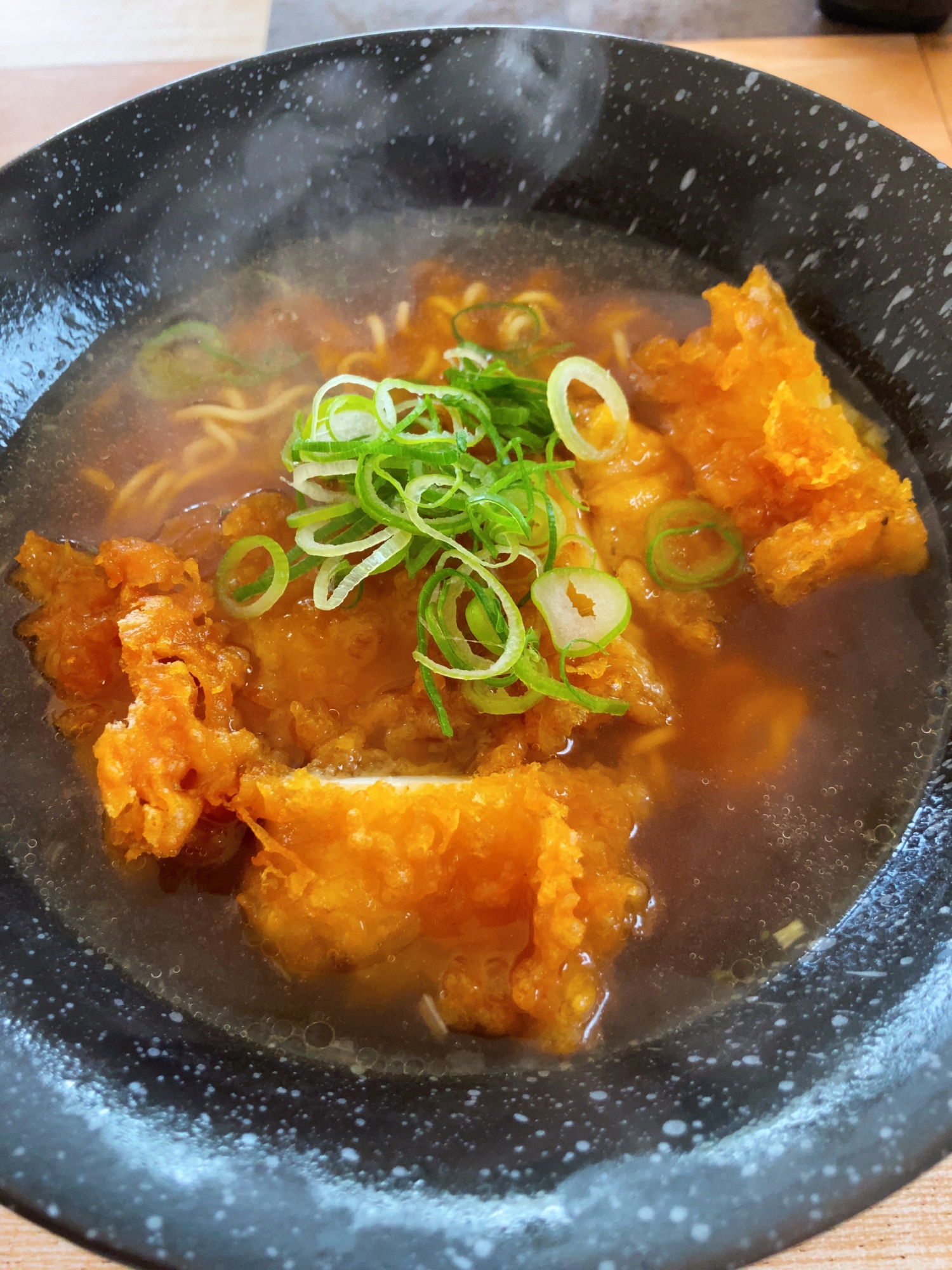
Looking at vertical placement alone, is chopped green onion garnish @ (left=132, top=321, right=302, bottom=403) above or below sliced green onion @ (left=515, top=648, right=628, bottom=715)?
below

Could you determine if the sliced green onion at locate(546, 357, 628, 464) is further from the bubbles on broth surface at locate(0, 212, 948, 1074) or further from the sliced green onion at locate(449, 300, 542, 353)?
the bubbles on broth surface at locate(0, 212, 948, 1074)

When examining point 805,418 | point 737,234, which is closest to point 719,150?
point 737,234

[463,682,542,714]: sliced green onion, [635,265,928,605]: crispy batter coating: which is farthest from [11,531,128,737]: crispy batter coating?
[635,265,928,605]: crispy batter coating

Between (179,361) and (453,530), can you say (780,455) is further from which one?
(179,361)

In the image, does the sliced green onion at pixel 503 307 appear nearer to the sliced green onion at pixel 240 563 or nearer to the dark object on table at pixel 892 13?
the sliced green onion at pixel 240 563

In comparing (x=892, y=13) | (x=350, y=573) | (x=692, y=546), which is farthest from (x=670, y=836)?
(x=892, y=13)
